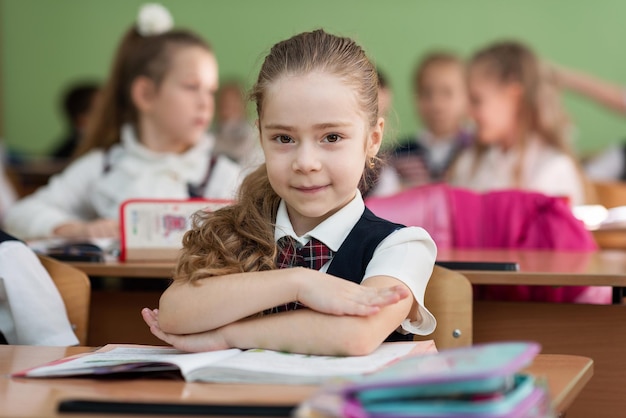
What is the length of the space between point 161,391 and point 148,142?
2089 mm

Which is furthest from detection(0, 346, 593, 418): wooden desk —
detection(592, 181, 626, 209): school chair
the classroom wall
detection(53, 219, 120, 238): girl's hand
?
the classroom wall

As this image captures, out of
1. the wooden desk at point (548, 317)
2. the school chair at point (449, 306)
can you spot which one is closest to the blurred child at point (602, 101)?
the wooden desk at point (548, 317)

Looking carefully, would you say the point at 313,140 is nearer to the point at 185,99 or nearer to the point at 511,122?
the point at 185,99

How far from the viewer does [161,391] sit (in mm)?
1176

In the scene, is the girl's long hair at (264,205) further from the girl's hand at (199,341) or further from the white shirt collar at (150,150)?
the white shirt collar at (150,150)

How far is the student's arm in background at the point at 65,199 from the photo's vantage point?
290 centimetres

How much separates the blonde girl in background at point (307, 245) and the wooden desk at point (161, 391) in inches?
7.1

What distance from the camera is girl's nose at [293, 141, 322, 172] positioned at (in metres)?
1.49

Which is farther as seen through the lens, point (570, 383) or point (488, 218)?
point (488, 218)

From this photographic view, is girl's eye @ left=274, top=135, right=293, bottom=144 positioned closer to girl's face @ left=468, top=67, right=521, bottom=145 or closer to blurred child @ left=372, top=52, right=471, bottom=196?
girl's face @ left=468, top=67, right=521, bottom=145

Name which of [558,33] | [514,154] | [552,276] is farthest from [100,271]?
[558,33]

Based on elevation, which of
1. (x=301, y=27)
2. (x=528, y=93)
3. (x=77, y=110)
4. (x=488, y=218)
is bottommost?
(x=77, y=110)

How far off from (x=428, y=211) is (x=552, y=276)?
2.06 feet

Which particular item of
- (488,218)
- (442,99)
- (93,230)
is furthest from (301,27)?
(488,218)
